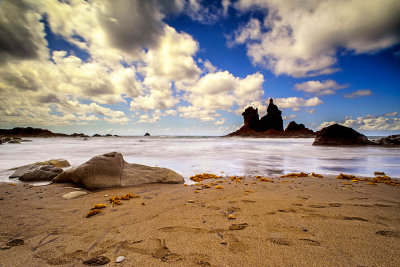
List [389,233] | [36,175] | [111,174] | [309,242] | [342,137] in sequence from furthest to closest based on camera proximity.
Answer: [342,137] → [36,175] → [111,174] → [389,233] → [309,242]

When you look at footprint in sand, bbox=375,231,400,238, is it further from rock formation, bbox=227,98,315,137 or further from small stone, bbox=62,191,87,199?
rock formation, bbox=227,98,315,137

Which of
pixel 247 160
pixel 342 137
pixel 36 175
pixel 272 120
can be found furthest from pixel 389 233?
pixel 272 120

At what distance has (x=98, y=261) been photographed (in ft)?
5.75

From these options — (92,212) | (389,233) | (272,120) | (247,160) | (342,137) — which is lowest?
(247,160)

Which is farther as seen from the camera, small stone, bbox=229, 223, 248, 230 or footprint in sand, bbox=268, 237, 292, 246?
small stone, bbox=229, 223, 248, 230

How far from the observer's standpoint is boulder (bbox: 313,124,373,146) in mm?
19219

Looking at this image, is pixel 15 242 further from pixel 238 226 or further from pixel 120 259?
pixel 238 226

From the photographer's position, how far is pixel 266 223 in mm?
2484

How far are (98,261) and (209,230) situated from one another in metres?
1.30

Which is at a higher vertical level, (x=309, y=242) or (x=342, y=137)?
(x=342, y=137)

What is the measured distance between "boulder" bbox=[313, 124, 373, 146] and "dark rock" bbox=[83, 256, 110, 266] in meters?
24.1

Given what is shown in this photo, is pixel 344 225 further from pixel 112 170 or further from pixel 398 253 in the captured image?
pixel 112 170

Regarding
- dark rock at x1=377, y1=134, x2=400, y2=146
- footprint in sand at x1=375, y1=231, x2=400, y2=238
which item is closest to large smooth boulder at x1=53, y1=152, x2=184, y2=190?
footprint in sand at x1=375, y1=231, x2=400, y2=238

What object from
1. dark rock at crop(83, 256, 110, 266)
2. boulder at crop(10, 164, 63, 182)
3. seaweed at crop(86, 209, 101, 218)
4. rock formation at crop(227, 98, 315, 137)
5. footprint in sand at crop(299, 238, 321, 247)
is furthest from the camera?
rock formation at crop(227, 98, 315, 137)
